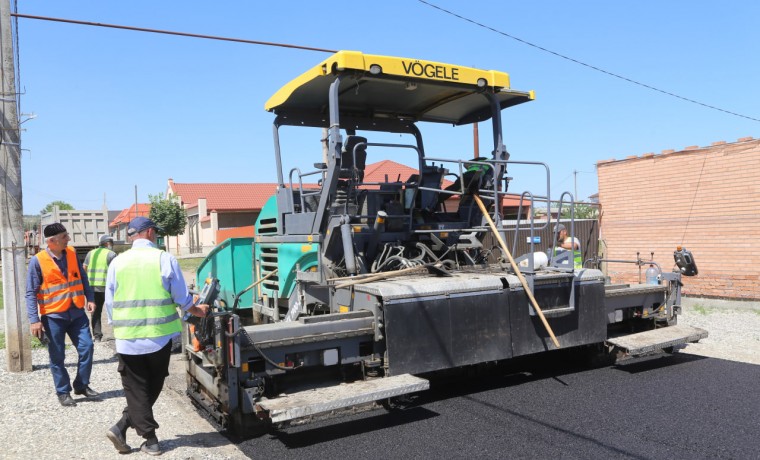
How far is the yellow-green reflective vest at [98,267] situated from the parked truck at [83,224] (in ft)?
13.3

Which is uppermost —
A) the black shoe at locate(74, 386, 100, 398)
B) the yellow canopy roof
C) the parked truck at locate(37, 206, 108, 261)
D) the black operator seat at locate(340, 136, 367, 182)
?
the yellow canopy roof

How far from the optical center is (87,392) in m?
5.92

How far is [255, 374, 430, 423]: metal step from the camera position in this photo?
414cm

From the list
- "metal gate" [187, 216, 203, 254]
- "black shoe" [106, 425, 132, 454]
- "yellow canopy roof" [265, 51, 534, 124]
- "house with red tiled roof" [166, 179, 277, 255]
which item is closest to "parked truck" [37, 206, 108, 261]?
"yellow canopy roof" [265, 51, 534, 124]

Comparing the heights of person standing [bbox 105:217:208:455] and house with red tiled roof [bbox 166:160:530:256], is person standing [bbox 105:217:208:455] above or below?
below

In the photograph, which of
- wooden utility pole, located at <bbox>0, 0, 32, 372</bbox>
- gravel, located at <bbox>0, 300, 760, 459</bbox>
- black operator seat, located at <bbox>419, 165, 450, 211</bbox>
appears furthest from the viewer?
wooden utility pole, located at <bbox>0, 0, 32, 372</bbox>

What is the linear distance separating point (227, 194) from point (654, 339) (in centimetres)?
3830

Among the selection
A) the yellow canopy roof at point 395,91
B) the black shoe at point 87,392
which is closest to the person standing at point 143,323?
the black shoe at point 87,392

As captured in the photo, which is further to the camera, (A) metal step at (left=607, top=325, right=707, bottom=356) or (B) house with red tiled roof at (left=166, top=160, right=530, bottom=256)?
(B) house with red tiled roof at (left=166, top=160, right=530, bottom=256)

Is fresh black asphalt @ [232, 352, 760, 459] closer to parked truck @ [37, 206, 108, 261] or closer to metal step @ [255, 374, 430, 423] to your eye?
metal step @ [255, 374, 430, 423]

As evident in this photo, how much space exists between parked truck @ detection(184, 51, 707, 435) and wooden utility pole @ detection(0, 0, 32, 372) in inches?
94.2

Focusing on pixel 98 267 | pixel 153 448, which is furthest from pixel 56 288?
pixel 98 267

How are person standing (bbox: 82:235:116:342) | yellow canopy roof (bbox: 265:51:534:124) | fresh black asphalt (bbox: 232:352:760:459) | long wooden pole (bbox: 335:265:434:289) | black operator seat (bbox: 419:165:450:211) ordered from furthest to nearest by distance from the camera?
person standing (bbox: 82:235:116:342), black operator seat (bbox: 419:165:450:211), yellow canopy roof (bbox: 265:51:534:124), long wooden pole (bbox: 335:265:434:289), fresh black asphalt (bbox: 232:352:760:459)

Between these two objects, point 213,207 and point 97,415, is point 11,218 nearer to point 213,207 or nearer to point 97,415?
point 97,415
